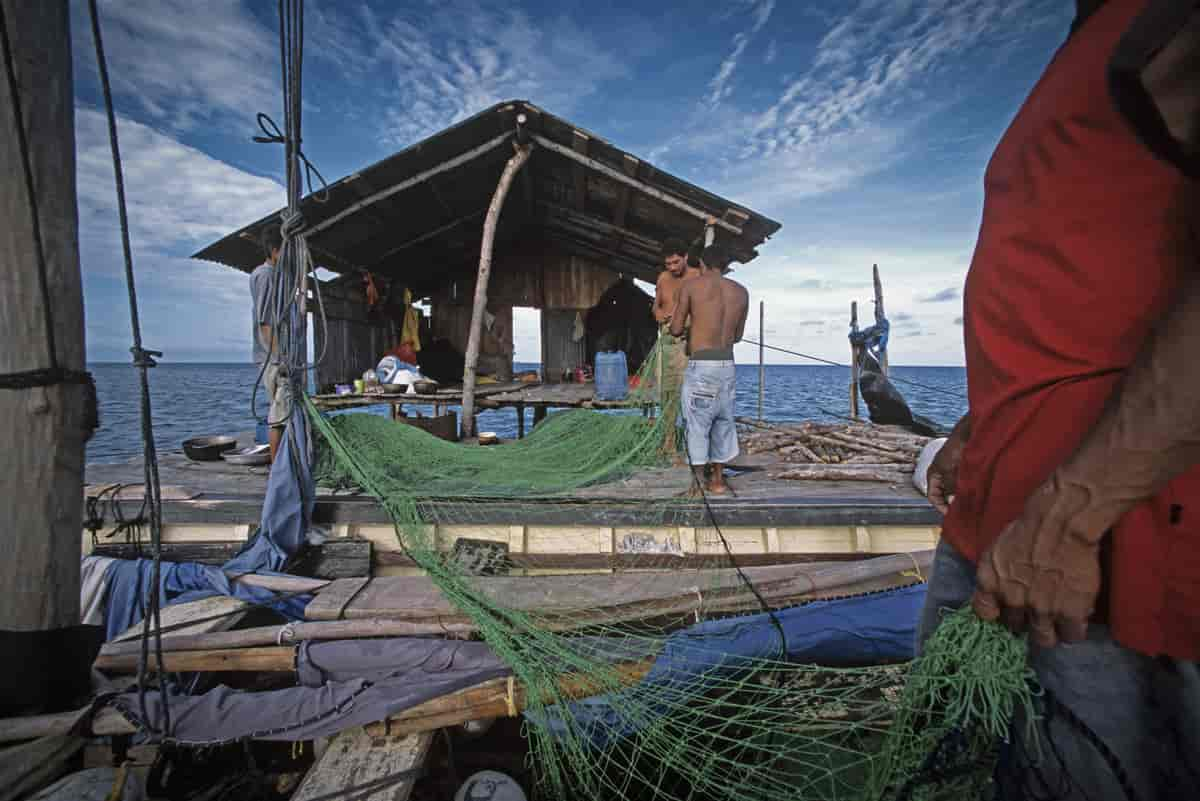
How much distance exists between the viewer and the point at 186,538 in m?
4.44

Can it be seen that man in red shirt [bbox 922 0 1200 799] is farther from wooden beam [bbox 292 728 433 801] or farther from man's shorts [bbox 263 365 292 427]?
man's shorts [bbox 263 365 292 427]

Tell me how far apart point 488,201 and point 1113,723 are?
9829 mm

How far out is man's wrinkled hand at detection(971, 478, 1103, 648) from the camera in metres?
0.84

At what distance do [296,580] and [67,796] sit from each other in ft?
5.13

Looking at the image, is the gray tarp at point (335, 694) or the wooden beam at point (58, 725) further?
the gray tarp at point (335, 694)

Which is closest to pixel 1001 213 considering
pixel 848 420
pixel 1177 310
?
pixel 1177 310

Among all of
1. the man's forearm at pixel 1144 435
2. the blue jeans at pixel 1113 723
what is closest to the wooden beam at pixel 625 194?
the man's forearm at pixel 1144 435

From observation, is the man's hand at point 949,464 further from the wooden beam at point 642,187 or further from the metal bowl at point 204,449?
the metal bowl at point 204,449

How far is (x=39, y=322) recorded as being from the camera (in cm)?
182

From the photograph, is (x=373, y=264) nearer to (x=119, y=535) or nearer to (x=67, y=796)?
(x=119, y=535)

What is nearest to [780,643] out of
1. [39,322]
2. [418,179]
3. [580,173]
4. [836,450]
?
[39,322]

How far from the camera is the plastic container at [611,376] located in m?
8.20

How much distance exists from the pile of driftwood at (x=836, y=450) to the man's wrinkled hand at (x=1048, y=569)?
4.50 meters

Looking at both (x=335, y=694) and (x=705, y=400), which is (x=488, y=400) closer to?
(x=705, y=400)
